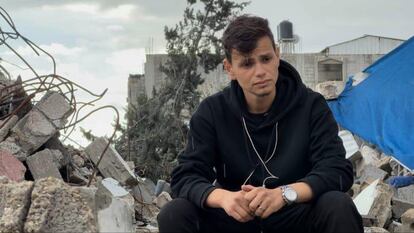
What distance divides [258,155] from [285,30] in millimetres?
21776

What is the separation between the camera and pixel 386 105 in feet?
29.3

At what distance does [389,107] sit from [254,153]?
632 centimetres

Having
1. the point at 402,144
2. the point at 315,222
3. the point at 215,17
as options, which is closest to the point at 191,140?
the point at 315,222

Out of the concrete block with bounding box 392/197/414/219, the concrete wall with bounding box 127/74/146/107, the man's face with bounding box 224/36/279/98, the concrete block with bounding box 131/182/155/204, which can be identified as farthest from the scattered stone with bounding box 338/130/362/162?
the concrete wall with bounding box 127/74/146/107

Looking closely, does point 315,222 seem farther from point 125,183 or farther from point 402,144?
point 402,144

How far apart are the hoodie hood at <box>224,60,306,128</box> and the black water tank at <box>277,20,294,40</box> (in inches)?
815

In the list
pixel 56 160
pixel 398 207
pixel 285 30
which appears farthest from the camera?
pixel 285 30

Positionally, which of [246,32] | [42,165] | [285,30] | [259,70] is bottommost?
[42,165]

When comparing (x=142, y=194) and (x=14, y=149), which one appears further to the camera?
(x=142, y=194)

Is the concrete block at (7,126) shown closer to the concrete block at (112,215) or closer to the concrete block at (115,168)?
the concrete block at (115,168)

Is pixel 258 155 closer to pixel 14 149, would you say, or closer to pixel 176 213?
pixel 176 213

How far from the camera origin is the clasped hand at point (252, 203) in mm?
2609

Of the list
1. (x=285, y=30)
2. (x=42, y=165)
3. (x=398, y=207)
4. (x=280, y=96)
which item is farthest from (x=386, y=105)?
(x=285, y=30)

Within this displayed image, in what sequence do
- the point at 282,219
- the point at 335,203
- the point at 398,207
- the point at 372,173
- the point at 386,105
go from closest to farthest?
the point at 335,203
the point at 282,219
the point at 398,207
the point at 372,173
the point at 386,105
